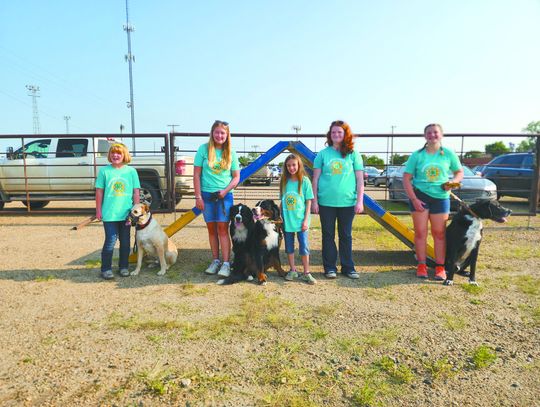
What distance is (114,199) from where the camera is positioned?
395cm

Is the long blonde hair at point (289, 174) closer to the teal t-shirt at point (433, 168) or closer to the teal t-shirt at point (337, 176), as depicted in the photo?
the teal t-shirt at point (337, 176)

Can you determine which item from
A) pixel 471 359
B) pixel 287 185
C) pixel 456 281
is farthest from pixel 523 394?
pixel 287 185

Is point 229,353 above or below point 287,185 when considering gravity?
below

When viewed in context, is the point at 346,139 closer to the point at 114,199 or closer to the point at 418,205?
the point at 418,205

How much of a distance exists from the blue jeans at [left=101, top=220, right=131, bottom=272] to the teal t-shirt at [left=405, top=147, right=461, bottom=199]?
3390 mm

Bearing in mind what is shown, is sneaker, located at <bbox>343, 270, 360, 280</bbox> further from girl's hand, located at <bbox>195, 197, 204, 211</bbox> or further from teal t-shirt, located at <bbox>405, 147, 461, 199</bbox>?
girl's hand, located at <bbox>195, 197, 204, 211</bbox>

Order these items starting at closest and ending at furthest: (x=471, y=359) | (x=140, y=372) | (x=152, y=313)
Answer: (x=140, y=372) < (x=471, y=359) < (x=152, y=313)

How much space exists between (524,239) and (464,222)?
3.15 meters

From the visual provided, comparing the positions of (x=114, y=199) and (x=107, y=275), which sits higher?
(x=114, y=199)

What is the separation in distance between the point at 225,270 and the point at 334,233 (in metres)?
1.35

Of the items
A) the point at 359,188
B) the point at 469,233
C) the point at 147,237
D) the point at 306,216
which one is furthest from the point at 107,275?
the point at 469,233

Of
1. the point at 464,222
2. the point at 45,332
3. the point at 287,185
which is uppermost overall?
the point at 287,185

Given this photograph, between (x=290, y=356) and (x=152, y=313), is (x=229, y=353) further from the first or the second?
(x=152, y=313)

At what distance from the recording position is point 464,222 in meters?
3.96
